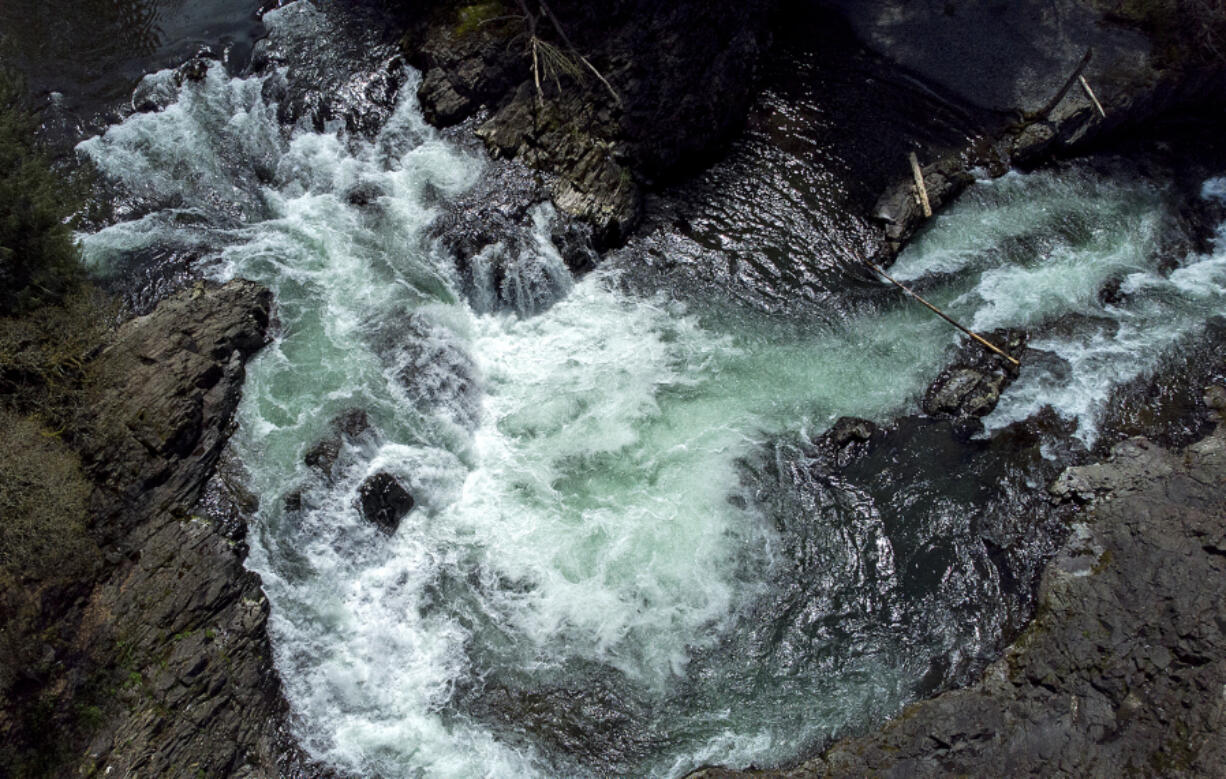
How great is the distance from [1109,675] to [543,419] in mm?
8746

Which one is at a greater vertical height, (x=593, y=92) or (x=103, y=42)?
(x=103, y=42)

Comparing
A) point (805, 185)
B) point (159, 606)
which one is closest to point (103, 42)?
point (159, 606)

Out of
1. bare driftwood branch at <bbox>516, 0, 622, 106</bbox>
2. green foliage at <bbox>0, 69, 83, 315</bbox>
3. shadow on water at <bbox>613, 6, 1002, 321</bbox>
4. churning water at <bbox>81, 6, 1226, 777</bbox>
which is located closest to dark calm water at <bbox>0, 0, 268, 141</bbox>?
churning water at <bbox>81, 6, 1226, 777</bbox>

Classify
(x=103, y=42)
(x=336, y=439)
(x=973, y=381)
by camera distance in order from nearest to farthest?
(x=336, y=439) → (x=973, y=381) → (x=103, y=42)

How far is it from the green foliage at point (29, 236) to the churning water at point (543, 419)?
140 centimetres

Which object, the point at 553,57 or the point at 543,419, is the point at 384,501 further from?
the point at 553,57

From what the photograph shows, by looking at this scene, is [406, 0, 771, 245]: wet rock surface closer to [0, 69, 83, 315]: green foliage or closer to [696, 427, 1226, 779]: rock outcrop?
[0, 69, 83, 315]: green foliage

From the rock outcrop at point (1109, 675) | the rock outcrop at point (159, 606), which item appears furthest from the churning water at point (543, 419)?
the rock outcrop at point (1109, 675)

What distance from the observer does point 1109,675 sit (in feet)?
31.9

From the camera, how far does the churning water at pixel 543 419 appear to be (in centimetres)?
1017

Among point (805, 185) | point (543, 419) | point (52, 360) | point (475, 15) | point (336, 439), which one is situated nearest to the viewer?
point (52, 360)

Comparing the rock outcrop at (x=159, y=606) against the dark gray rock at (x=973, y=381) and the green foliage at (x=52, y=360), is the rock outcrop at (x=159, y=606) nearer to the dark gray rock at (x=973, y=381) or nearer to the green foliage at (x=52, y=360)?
the green foliage at (x=52, y=360)

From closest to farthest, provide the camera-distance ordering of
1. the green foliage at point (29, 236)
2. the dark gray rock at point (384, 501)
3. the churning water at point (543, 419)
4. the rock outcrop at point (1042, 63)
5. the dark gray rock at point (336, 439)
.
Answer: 1. the churning water at point (543, 419)
2. the green foliage at point (29, 236)
3. the dark gray rock at point (384, 501)
4. the dark gray rock at point (336, 439)
5. the rock outcrop at point (1042, 63)

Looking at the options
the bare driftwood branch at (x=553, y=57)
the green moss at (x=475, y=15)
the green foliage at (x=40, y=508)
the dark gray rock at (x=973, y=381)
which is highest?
the green moss at (x=475, y=15)
